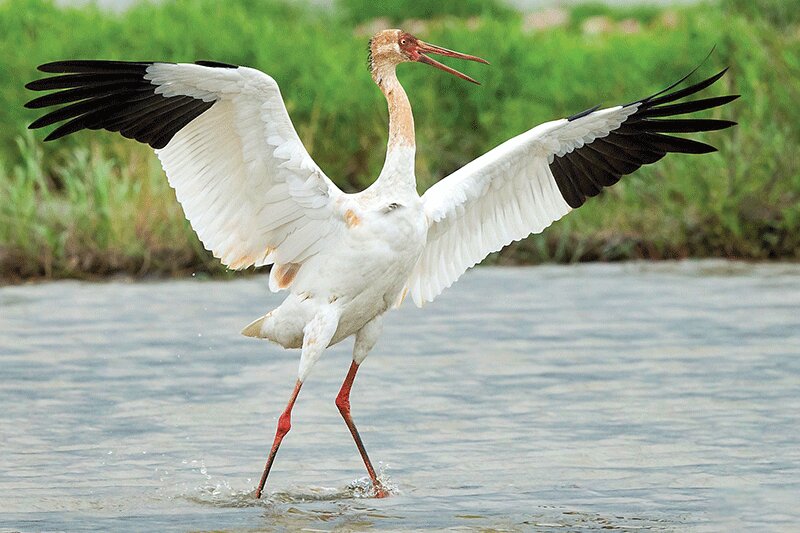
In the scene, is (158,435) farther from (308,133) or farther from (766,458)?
(308,133)

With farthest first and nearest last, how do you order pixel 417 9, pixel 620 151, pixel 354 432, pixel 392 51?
pixel 417 9, pixel 620 151, pixel 392 51, pixel 354 432

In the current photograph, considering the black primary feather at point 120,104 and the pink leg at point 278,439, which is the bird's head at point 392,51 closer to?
the black primary feather at point 120,104

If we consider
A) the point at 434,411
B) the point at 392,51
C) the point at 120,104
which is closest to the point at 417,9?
the point at 434,411

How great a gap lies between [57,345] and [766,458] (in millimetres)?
5613

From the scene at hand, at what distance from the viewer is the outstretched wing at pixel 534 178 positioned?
8398 millimetres

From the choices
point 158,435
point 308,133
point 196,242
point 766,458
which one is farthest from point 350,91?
point 766,458

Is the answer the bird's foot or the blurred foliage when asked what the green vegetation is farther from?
the blurred foliage

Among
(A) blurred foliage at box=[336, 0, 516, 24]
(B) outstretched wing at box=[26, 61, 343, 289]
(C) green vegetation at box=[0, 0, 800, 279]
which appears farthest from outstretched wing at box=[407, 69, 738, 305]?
(A) blurred foliage at box=[336, 0, 516, 24]

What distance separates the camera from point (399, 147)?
7785 mm

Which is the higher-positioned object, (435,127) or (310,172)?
(435,127)

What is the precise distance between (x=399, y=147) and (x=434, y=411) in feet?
7.02

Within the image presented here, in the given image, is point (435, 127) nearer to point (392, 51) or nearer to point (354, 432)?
point (392, 51)

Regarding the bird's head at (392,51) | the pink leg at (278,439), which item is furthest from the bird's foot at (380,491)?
the bird's head at (392,51)

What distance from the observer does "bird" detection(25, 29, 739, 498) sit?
739 cm
